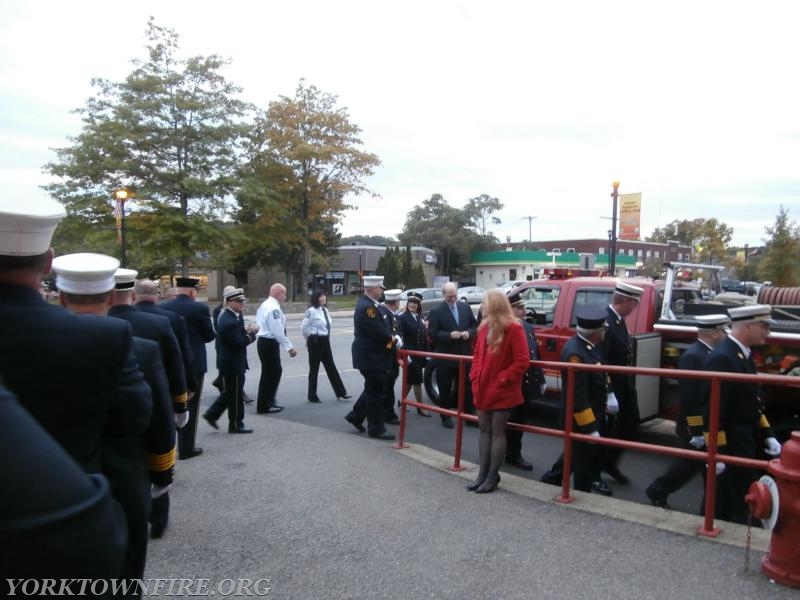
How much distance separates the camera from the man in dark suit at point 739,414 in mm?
4383

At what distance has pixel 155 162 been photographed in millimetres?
29906

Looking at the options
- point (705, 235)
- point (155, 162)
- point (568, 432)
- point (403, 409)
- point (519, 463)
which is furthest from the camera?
point (705, 235)

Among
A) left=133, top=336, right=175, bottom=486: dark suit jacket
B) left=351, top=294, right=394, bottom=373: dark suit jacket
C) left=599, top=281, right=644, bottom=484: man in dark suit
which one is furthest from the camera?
left=351, top=294, right=394, bottom=373: dark suit jacket

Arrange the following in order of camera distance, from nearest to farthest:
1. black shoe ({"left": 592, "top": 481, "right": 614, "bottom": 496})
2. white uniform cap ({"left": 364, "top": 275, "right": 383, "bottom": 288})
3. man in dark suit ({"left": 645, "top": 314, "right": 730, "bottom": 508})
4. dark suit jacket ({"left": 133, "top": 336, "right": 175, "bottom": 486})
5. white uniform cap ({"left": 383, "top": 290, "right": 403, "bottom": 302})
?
dark suit jacket ({"left": 133, "top": 336, "right": 175, "bottom": 486}) < man in dark suit ({"left": 645, "top": 314, "right": 730, "bottom": 508}) < black shoe ({"left": 592, "top": 481, "right": 614, "bottom": 496}) < white uniform cap ({"left": 364, "top": 275, "right": 383, "bottom": 288}) < white uniform cap ({"left": 383, "top": 290, "right": 403, "bottom": 302})

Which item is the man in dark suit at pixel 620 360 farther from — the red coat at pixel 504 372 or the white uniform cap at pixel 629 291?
the red coat at pixel 504 372

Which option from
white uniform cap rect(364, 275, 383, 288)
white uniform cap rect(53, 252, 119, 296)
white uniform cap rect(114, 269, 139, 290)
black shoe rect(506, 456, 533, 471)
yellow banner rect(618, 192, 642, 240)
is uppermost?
yellow banner rect(618, 192, 642, 240)

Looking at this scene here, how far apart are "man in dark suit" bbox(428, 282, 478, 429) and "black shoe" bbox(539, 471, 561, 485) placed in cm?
A: 251

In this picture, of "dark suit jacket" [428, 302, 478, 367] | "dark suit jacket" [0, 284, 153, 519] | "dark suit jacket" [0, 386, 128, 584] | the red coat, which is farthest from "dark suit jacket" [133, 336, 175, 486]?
"dark suit jacket" [428, 302, 478, 367]

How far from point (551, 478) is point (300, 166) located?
33379 millimetres

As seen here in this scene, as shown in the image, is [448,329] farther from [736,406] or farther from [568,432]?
[736,406]

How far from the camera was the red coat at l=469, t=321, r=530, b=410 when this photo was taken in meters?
4.95

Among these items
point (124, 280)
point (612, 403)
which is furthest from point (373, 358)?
point (124, 280)

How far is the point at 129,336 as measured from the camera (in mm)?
2078

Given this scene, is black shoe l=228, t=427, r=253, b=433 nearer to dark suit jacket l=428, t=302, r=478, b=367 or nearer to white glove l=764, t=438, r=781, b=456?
dark suit jacket l=428, t=302, r=478, b=367
